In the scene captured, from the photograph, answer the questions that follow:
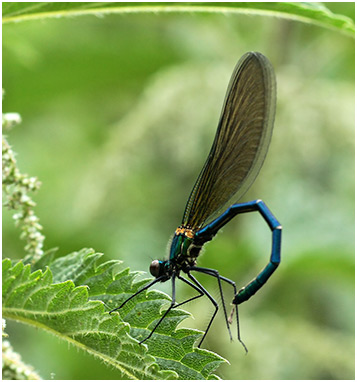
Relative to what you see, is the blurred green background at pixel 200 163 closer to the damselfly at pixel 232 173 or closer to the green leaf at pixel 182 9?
the damselfly at pixel 232 173

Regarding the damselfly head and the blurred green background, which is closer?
the damselfly head

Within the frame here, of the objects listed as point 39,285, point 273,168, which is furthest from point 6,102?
point 39,285

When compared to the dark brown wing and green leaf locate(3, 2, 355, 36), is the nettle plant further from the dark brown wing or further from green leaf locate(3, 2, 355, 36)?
the dark brown wing

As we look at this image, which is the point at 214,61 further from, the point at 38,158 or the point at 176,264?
the point at 176,264

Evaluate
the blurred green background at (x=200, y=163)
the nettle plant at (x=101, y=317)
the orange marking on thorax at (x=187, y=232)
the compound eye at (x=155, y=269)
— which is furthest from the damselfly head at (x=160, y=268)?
the blurred green background at (x=200, y=163)

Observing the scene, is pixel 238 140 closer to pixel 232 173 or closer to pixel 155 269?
pixel 232 173

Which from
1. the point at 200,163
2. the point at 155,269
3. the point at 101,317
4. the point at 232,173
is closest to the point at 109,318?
the point at 101,317

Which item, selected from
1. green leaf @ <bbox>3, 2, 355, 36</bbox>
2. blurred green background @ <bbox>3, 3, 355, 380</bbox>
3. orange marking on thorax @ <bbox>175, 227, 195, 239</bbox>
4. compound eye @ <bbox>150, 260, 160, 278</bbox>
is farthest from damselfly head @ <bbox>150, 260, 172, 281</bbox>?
green leaf @ <bbox>3, 2, 355, 36</bbox>
